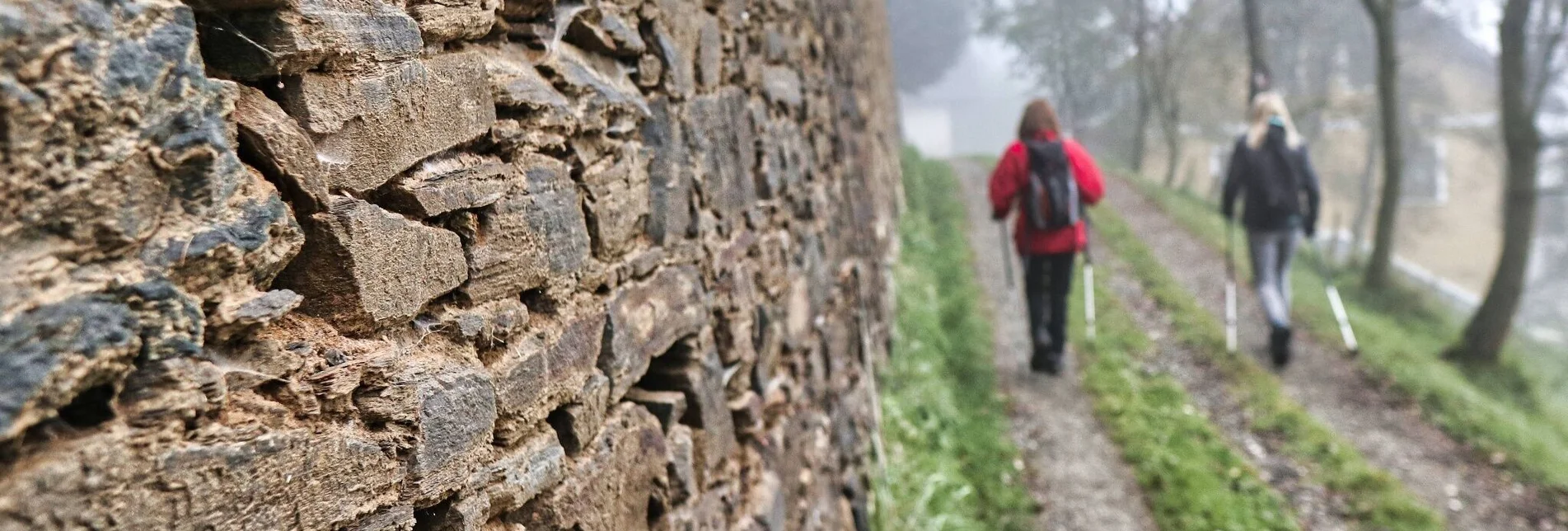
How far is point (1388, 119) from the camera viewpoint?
11.2 metres

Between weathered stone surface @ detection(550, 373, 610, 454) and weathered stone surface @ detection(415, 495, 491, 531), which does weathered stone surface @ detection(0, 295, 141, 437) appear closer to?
weathered stone surface @ detection(415, 495, 491, 531)

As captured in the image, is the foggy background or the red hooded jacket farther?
the foggy background

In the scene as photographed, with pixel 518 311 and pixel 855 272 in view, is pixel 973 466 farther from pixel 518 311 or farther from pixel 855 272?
pixel 518 311

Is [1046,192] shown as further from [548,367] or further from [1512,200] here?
[1512,200]

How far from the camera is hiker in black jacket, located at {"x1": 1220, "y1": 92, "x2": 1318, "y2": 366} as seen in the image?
7.05 m

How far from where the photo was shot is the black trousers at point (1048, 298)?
22.4 ft

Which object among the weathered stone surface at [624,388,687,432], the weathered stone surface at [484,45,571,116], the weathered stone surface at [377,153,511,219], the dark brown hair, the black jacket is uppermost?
the weathered stone surface at [484,45,571,116]

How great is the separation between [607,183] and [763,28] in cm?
180

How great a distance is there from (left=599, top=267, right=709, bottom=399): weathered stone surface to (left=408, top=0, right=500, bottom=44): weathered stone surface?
0.67m

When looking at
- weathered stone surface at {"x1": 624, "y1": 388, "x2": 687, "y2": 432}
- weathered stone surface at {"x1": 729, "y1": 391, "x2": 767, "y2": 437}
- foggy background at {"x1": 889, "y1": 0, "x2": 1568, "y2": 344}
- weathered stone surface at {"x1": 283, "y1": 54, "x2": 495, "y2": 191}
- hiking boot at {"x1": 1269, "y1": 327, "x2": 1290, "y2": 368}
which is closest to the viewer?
weathered stone surface at {"x1": 283, "y1": 54, "x2": 495, "y2": 191}

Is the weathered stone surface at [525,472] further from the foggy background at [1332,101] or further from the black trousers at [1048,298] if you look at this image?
the foggy background at [1332,101]

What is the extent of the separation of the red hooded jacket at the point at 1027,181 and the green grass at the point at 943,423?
1.04 metres

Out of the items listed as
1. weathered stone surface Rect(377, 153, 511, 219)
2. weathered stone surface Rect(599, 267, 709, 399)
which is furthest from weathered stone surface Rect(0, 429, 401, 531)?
weathered stone surface Rect(599, 267, 709, 399)

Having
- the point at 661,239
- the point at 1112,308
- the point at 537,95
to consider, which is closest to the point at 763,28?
the point at 661,239
